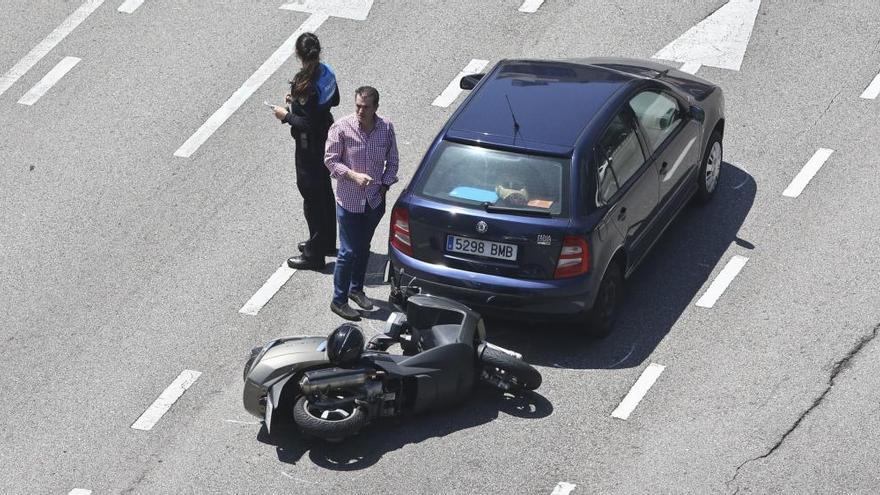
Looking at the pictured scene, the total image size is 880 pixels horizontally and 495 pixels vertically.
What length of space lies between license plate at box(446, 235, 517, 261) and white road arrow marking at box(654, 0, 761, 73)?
17.9ft

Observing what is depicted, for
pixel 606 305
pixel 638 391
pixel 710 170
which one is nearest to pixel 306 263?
pixel 606 305

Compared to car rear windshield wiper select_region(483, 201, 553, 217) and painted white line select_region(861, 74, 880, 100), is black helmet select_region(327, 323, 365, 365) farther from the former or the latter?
painted white line select_region(861, 74, 880, 100)

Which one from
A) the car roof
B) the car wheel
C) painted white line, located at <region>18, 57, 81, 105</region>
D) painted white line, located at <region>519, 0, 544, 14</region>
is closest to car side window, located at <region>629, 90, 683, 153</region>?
the car roof

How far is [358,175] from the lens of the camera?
38.5 ft

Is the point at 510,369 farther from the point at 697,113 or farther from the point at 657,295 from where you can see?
the point at 697,113

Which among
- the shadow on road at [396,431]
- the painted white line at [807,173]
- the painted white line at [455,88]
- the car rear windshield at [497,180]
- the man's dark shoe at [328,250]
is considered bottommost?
the painted white line at [455,88]

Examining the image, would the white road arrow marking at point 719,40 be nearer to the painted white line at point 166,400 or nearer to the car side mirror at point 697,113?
the car side mirror at point 697,113

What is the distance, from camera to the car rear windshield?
11.3 m

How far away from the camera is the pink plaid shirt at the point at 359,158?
11.8 metres

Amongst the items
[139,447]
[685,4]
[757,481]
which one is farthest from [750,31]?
[139,447]

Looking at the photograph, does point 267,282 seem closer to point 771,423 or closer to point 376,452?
point 376,452

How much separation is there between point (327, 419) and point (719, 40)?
7887 millimetres

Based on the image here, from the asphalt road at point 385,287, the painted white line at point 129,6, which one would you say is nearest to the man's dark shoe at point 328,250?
the asphalt road at point 385,287

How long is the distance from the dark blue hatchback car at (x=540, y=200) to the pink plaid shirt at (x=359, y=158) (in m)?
0.35
